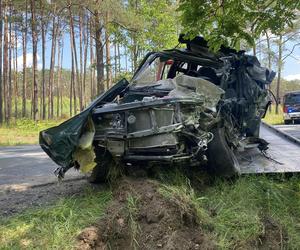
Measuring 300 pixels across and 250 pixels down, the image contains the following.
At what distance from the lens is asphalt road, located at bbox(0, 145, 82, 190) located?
6.63 metres

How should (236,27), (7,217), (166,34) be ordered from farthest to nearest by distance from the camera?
(166,34) < (236,27) < (7,217)

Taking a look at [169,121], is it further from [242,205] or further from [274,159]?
[274,159]

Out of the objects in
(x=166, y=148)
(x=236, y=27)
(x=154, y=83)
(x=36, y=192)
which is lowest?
(x=36, y=192)

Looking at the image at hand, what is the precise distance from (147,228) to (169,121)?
4.30 ft

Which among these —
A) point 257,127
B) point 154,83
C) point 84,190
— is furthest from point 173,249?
point 257,127

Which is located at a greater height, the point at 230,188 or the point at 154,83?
the point at 154,83

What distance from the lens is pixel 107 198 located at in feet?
16.1

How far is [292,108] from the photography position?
22219mm

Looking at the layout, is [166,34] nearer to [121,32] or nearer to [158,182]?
[121,32]

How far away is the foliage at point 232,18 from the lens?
5012 millimetres

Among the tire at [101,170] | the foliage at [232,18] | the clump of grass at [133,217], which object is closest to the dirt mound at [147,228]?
the clump of grass at [133,217]

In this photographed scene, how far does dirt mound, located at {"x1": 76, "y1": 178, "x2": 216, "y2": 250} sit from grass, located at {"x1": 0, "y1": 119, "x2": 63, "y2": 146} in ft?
39.1

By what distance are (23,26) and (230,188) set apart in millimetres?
29965

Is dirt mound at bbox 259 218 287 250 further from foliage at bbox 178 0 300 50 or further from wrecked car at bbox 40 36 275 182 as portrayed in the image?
foliage at bbox 178 0 300 50
